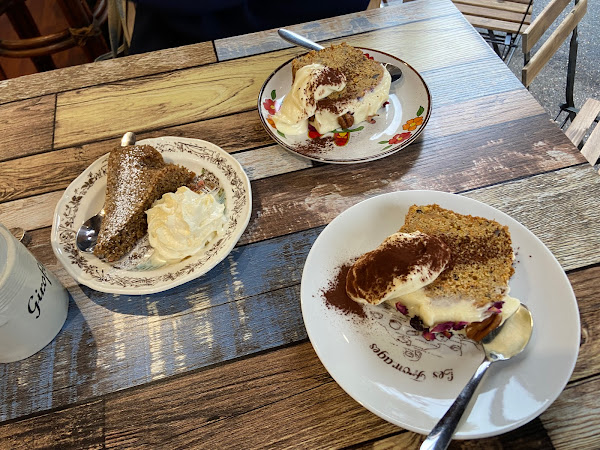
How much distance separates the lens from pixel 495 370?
0.69 meters

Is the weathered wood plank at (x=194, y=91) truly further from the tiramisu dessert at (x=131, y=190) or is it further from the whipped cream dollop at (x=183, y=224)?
the whipped cream dollop at (x=183, y=224)

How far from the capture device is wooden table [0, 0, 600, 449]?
0.74 metres

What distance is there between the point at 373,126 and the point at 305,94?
189mm

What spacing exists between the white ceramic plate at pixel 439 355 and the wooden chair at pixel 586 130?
1080 mm

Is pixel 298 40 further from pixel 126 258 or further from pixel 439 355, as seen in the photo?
pixel 439 355

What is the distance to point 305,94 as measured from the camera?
1.09 metres

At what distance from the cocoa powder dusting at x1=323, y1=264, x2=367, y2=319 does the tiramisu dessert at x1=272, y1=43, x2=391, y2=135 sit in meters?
0.46

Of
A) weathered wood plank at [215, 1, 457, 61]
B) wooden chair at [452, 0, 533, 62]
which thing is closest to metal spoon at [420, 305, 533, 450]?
weathered wood plank at [215, 1, 457, 61]

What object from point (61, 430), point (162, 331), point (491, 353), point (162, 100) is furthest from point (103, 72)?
point (491, 353)

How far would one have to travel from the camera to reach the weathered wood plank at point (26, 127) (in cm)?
121

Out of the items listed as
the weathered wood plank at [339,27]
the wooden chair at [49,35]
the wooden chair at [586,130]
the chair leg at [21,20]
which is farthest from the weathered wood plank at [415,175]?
the chair leg at [21,20]

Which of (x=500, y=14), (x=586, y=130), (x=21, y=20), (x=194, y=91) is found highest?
(x=21, y=20)

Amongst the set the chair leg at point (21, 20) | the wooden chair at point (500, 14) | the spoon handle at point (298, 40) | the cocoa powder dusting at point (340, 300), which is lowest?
the wooden chair at point (500, 14)

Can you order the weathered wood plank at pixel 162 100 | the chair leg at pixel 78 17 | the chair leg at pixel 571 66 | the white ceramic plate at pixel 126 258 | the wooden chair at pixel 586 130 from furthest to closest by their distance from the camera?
the chair leg at pixel 78 17, the chair leg at pixel 571 66, the wooden chair at pixel 586 130, the weathered wood plank at pixel 162 100, the white ceramic plate at pixel 126 258
